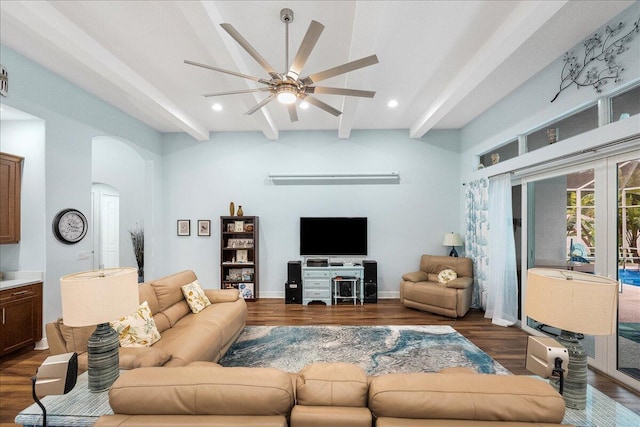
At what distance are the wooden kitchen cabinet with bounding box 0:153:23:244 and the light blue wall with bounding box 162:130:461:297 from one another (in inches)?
95.3

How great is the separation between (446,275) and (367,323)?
171 cm

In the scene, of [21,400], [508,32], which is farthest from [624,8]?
[21,400]

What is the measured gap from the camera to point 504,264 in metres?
4.09

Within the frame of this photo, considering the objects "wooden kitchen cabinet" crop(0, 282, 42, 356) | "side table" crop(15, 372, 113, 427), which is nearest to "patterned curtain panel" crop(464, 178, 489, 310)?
"side table" crop(15, 372, 113, 427)

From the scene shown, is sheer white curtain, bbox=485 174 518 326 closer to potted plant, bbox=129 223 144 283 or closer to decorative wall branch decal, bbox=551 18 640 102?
decorative wall branch decal, bbox=551 18 640 102

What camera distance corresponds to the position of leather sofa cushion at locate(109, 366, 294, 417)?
1089 millimetres

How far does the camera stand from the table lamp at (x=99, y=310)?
1.44m

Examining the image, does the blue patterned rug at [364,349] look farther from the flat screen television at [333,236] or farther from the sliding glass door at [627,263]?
the flat screen television at [333,236]

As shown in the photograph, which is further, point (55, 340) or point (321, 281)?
point (321, 281)

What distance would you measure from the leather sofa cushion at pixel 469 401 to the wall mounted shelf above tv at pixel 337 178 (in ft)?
15.0

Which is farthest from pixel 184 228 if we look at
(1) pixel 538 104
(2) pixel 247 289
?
(1) pixel 538 104

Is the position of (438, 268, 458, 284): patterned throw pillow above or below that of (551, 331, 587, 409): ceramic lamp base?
below

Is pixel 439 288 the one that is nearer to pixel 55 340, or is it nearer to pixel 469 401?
pixel 469 401

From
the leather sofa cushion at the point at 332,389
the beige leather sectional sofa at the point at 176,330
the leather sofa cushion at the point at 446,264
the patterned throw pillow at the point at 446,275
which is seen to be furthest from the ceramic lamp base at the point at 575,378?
the leather sofa cushion at the point at 446,264
